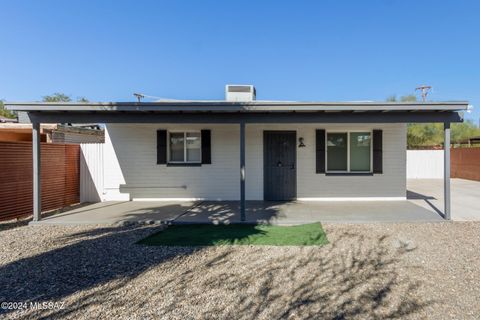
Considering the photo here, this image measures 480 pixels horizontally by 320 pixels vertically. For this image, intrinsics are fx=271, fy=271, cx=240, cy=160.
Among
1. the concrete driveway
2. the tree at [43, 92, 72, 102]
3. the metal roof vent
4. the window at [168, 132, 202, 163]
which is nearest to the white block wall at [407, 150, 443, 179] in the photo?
the concrete driveway

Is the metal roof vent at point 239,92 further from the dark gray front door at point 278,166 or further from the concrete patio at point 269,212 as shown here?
the concrete patio at point 269,212

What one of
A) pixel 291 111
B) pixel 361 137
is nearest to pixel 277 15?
pixel 361 137

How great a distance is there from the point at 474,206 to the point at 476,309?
6.37 metres

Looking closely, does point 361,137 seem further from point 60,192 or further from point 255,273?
point 60,192

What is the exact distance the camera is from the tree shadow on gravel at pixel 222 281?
2.71m

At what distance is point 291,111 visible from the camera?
19.2ft

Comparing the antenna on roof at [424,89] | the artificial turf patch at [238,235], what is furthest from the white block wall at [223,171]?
the antenna on roof at [424,89]

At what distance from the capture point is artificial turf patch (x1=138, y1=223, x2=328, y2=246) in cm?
473

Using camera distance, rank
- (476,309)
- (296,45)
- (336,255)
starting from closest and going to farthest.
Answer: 1. (476,309)
2. (336,255)
3. (296,45)

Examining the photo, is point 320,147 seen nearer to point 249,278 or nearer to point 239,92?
point 239,92

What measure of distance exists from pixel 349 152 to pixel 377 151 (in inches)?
31.7

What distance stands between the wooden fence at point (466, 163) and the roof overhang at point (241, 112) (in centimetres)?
1090

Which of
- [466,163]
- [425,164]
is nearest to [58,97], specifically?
[425,164]

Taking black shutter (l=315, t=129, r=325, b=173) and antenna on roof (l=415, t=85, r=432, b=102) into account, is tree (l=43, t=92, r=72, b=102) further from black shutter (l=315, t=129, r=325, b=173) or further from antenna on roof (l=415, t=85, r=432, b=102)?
antenna on roof (l=415, t=85, r=432, b=102)
